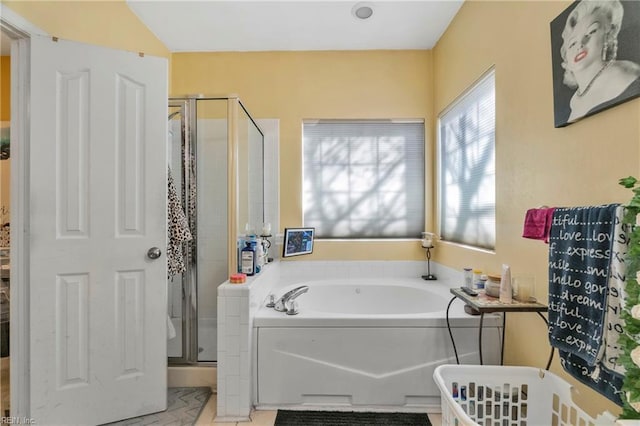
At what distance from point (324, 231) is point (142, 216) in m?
1.62

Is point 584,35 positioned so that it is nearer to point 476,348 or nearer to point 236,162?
point 476,348

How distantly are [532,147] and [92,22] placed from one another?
2.71 metres

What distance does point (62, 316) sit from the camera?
161cm

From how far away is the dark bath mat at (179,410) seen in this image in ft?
5.62

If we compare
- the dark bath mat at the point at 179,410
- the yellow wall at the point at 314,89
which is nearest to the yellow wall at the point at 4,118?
the yellow wall at the point at 314,89

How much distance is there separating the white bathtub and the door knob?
683 mm

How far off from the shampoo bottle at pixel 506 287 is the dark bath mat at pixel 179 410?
5.75ft

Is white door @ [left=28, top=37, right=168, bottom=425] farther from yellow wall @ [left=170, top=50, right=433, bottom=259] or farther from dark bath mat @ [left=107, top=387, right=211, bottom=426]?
yellow wall @ [left=170, top=50, right=433, bottom=259]

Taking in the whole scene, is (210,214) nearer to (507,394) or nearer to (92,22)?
(92,22)

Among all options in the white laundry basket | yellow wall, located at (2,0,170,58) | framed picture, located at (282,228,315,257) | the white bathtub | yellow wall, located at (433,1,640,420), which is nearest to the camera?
yellow wall, located at (433,1,640,420)

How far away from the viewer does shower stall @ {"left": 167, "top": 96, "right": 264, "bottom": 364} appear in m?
2.09

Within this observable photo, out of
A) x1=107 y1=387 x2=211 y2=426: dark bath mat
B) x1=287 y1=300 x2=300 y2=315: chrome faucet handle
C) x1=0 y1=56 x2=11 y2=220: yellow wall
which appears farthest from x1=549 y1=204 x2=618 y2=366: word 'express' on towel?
x1=0 y1=56 x2=11 y2=220: yellow wall

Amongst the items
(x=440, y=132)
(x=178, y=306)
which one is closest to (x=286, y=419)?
(x=178, y=306)

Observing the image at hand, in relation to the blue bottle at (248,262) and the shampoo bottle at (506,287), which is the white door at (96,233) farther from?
the shampoo bottle at (506,287)
